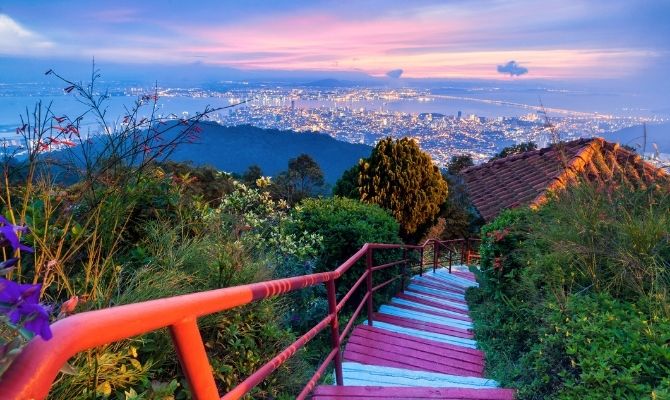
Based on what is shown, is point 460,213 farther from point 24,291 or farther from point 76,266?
point 24,291

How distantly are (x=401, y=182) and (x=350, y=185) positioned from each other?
200 cm

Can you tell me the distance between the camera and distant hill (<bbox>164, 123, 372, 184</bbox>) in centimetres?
5350

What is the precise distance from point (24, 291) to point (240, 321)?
2.36m

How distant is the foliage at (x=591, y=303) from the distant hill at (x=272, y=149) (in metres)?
44.8

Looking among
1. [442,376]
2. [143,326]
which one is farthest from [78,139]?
[442,376]

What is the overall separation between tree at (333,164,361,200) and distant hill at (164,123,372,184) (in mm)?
30538

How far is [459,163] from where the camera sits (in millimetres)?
32000

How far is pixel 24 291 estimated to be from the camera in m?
0.71

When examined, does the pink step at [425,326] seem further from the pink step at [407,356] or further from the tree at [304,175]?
the tree at [304,175]

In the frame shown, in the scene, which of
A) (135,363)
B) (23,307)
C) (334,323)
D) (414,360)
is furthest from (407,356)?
(23,307)

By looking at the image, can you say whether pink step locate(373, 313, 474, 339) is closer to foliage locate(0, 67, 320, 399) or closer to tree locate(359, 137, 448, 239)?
foliage locate(0, 67, 320, 399)

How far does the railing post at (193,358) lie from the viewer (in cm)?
120

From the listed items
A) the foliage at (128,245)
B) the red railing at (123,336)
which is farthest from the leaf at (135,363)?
the red railing at (123,336)

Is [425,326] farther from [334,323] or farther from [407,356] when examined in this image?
[334,323]
